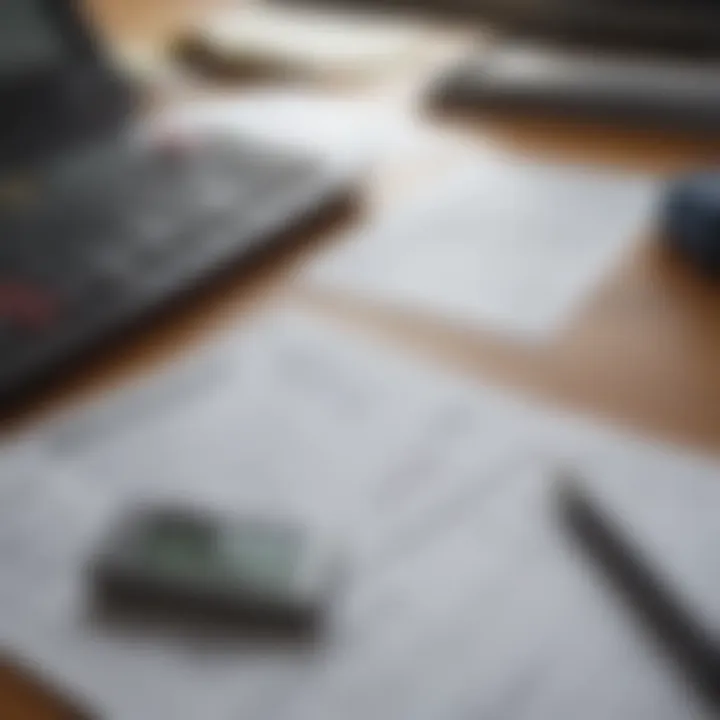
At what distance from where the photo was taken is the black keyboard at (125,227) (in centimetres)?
65

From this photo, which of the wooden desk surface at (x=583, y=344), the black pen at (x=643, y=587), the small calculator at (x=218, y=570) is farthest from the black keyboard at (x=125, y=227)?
the black pen at (x=643, y=587)

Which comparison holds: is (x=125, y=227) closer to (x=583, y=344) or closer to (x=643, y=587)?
(x=583, y=344)

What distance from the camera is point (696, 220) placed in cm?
71

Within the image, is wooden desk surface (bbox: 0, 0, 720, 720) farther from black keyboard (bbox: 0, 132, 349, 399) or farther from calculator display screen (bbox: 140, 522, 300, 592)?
calculator display screen (bbox: 140, 522, 300, 592)

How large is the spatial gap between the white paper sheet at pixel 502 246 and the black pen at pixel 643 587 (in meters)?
0.16

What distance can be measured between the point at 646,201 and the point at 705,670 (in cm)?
40

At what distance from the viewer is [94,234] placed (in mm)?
731

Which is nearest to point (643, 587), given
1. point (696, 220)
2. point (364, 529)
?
point (364, 529)

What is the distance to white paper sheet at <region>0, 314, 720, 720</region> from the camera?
453 mm

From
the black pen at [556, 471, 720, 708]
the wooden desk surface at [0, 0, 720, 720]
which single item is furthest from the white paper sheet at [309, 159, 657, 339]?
the black pen at [556, 471, 720, 708]

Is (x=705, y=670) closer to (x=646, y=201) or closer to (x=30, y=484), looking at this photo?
(x=30, y=484)

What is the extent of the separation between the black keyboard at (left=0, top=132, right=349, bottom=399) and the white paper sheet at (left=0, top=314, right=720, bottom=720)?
46mm

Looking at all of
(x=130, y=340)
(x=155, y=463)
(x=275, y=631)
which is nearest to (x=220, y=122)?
(x=130, y=340)

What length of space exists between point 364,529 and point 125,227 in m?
0.29
